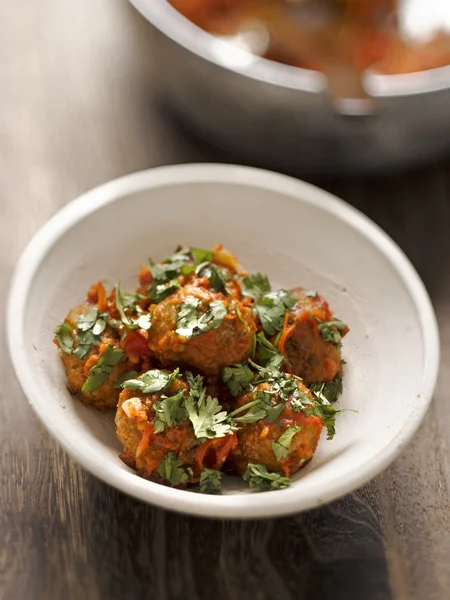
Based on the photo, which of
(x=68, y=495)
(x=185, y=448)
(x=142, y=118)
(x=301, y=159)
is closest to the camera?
(x=185, y=448)

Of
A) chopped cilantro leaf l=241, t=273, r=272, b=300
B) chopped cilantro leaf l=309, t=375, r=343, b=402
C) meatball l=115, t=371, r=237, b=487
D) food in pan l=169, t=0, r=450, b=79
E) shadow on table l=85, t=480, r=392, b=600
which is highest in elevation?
food in pan l=169, t=0, r=450, b=79

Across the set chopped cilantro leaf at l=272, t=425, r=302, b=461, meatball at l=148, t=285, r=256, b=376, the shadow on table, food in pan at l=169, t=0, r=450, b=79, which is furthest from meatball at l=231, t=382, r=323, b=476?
food in pan at l=169, t=0, r=450, b=79

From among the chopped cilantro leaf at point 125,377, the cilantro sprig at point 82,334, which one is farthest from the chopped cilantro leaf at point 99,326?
the chopped cilantro leaf at point 125,377

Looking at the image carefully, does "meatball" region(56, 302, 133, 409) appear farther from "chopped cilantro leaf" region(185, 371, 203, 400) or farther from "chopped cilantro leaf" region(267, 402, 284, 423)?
"chopped cilantro leaf" region(267, 402, 284, 423)

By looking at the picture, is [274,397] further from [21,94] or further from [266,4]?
[21,94]

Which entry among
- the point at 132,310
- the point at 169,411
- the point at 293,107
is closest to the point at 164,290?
the point at 132,310

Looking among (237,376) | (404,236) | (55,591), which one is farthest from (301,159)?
(55,591)
